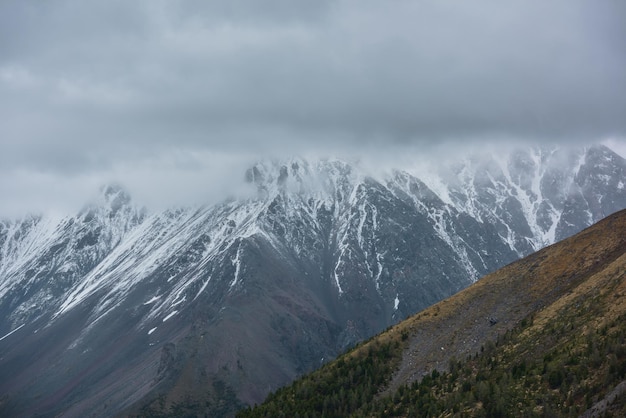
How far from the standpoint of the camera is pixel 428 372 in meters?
158

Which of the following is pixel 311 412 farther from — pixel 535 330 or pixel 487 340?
pixel 535 330

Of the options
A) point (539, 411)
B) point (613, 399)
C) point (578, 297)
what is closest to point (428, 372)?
point (578, 297)

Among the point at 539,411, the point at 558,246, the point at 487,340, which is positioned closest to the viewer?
the point at 539,411

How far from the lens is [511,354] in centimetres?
14025

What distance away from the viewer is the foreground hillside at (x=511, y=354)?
114 meters

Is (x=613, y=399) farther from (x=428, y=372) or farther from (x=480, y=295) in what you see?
(x=480, y=295)

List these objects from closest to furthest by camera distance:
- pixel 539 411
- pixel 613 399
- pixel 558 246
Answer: pixel 613 399 < pixel 539 411 < pixel 558 246

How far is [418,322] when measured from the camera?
190750 mm

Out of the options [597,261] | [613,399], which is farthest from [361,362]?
[613,399]

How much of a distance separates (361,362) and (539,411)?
77282 mm

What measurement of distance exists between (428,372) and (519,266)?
56576mm

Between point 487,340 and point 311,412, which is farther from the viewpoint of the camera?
point 311,412

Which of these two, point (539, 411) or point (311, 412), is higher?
point (311, 412)

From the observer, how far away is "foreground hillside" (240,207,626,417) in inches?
4469
